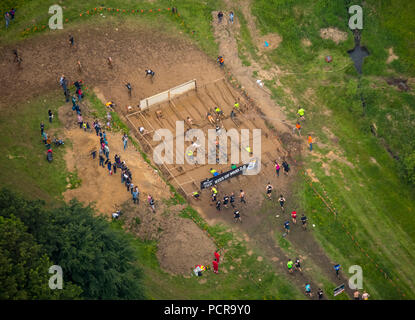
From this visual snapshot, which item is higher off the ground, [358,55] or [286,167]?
[358,55]

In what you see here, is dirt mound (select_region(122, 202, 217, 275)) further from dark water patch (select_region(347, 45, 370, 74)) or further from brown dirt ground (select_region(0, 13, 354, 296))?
dark water patch (select_region(347, 45, 370, 74))

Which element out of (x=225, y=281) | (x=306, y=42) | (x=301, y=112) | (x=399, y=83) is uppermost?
(x=306, y=42)

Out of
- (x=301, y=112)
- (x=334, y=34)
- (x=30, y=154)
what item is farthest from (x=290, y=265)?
(x=334, y=34)

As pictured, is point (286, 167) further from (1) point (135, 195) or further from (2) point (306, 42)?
(2) point (306, 42)

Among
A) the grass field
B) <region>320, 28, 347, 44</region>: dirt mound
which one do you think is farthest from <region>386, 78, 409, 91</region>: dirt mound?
<region>320, 28, 347, 44</region>: dirt mound

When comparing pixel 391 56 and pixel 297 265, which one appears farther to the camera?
pixel 391 56

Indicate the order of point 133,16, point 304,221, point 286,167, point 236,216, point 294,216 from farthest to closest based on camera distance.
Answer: point 133,16
point 286,167
point 294,216
point 304,221
point 236,216

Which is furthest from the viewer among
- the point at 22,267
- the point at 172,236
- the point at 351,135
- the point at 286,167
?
Answer: the point at 351,135
